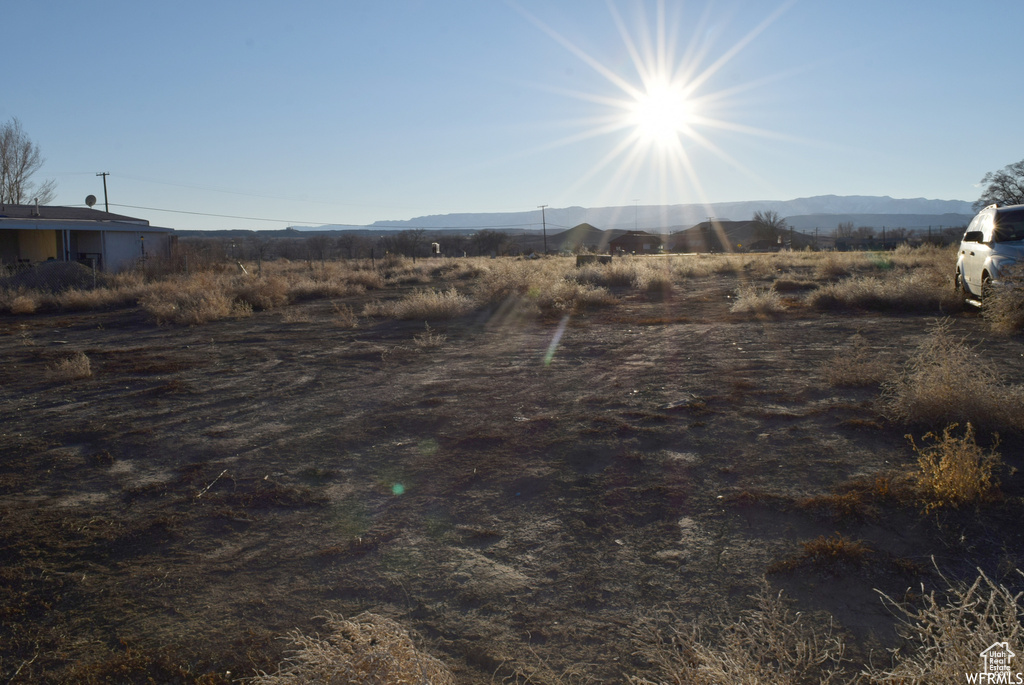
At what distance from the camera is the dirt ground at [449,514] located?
3070mm

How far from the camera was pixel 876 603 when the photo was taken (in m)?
3.13

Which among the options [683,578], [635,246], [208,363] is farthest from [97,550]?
[635,246]

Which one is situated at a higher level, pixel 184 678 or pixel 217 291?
pixel 217 291

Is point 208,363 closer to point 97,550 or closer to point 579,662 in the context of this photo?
point 97,550

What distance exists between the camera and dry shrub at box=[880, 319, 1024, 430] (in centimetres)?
517

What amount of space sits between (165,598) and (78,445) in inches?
133

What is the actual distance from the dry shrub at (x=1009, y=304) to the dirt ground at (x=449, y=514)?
1.29 metres

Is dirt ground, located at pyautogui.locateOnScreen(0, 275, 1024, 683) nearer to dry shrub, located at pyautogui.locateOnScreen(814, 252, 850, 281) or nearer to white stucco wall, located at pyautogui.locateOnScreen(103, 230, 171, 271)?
dry shrub, located at pyautogui.locateOnScreen(814, 252, 850, 281)

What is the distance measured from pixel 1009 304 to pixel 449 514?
31.5ft

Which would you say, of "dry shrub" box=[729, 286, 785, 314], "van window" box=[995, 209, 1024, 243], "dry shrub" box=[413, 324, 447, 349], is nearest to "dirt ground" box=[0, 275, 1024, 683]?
"dry shrub" box=[413, 324, 447, 349]
